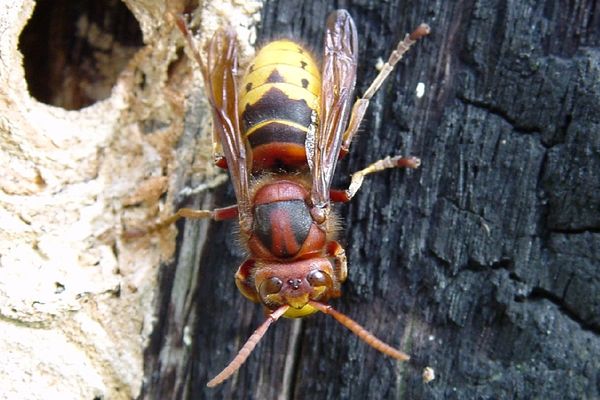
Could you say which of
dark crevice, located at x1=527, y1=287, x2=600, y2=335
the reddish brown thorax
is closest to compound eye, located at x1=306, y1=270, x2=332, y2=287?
the reddish brown thorax

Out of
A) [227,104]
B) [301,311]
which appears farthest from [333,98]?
[301,311]

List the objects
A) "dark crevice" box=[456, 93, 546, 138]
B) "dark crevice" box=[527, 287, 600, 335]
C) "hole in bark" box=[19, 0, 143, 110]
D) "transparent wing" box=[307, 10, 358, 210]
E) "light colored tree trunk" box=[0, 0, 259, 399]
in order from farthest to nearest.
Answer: "hole in bark" box=[19, 0, 143, 110] < "light colored tree trunk" box=[0, 0, 259, 399] < "transparent wing" box=[307, 10, 358, 210] < "dark crevice" box=[456, 93, 546, 138] < "dark crevice" box=[527, 287, 600, 335]

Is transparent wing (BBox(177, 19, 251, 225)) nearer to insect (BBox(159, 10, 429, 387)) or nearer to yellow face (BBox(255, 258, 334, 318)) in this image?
insect (BBox(159, 10, 429, 387))

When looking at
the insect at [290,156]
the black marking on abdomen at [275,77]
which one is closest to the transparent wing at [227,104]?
the insect at [290,156]

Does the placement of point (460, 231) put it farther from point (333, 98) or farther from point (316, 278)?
point (333, 98)

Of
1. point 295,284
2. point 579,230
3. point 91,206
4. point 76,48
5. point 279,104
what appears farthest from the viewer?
point 76,48

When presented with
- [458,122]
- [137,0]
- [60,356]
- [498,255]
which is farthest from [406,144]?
[60,356]

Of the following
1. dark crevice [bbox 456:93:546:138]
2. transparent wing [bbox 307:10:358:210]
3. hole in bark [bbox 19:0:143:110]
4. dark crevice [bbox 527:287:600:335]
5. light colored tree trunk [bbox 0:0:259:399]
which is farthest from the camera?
hole in bark [bbox 19:0:143:110]
